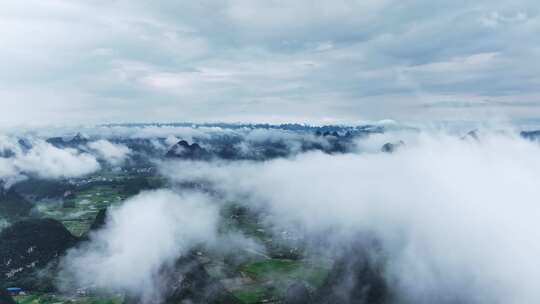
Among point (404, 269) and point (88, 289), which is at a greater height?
point (404, 269)

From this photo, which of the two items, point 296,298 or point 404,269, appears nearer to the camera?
point 296,298

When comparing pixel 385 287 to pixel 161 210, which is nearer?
pixel 385 287

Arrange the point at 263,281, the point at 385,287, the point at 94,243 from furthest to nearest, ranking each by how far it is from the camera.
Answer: the point at 94,243 → the point at 263,281 → the point at 385,287

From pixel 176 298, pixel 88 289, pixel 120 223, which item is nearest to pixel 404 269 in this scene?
pixel 176 298

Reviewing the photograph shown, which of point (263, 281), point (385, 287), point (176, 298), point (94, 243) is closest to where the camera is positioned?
point (176, 298)

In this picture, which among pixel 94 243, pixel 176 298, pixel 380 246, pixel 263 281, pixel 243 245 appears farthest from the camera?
pixel 243 245

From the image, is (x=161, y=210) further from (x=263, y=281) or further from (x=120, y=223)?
(x=263, y=281)

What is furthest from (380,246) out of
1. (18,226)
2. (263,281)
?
(18,226)

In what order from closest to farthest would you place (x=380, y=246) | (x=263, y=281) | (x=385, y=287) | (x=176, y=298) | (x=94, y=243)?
(x=176, y=298), (x=385, y=287), (x=263, y=281), (x=380, y=246), (x=94, y=243)

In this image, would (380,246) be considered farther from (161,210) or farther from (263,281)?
(161,210)
